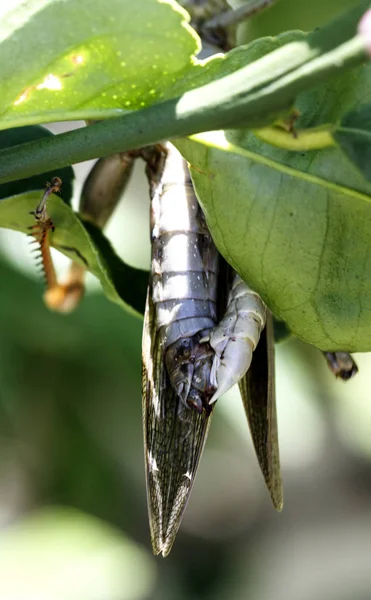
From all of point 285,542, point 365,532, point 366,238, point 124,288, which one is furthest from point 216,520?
point 366,238

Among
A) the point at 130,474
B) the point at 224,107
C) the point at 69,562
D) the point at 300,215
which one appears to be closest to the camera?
the point at 224,107

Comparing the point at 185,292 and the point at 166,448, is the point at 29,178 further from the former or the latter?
the point at 166,448

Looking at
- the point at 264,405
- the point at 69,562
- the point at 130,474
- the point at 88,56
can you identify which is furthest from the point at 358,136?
the point at 130,474

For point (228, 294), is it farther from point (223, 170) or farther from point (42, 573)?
point (42, 573)

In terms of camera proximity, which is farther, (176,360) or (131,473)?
(131,473)

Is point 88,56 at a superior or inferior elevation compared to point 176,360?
superior

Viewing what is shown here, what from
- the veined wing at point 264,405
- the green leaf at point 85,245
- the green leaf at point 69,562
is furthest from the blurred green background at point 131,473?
the veined wing at point 264,405
